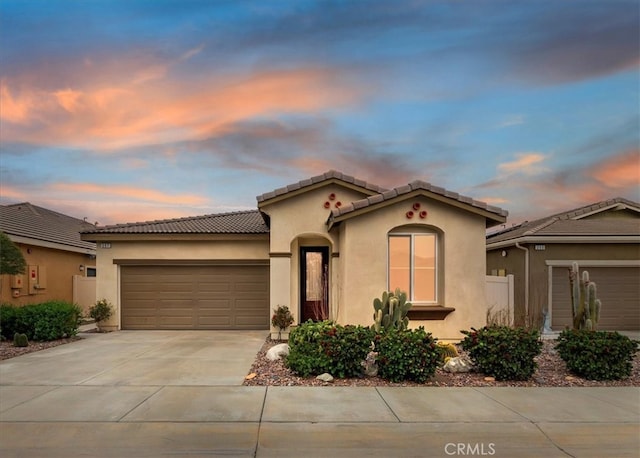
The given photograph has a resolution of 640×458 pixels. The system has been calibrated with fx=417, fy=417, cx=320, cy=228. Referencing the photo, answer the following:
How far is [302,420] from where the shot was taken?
17.9ft

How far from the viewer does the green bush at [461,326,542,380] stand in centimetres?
753

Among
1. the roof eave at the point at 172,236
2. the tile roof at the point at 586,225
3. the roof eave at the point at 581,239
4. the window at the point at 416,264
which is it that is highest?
the tile roof at the point at 586,225

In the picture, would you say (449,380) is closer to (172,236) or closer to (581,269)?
(581,269)

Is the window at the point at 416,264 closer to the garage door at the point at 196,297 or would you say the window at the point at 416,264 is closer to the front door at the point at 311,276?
the front door at the point at 311,276

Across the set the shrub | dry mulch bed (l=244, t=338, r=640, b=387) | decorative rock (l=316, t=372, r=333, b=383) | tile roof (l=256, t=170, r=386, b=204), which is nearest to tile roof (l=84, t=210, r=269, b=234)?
tile roof (l=256, t=170, r=386, b=204)

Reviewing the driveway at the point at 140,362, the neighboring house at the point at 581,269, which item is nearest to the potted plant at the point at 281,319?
the driveway at the point at 140,362

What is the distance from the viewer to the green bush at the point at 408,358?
732cm

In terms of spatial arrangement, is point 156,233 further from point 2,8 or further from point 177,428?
point 177,428

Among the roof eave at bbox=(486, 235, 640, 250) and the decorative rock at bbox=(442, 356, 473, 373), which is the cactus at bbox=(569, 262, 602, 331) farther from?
the roof eave at bbox=(486, 235, 640, 250)

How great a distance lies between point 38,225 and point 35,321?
8.01 metres

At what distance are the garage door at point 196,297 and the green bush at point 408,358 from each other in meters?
7.51

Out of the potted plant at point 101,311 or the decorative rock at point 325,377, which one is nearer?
the decorative rock at point 325,377

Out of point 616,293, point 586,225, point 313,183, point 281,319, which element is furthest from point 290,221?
point 616,293

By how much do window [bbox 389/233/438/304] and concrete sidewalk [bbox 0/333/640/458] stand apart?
3.78 metres
